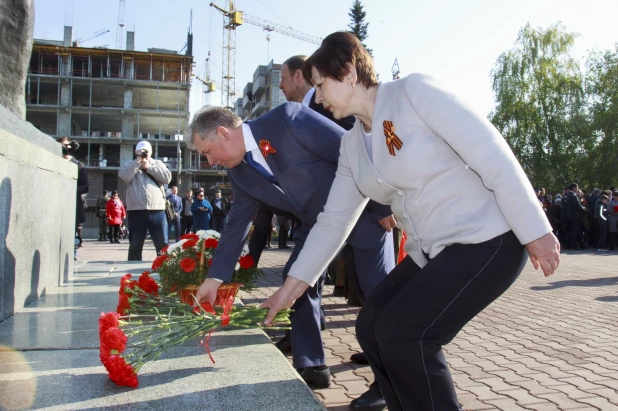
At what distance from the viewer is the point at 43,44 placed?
63875 mm

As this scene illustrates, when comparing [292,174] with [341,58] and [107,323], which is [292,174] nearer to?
[341,58]

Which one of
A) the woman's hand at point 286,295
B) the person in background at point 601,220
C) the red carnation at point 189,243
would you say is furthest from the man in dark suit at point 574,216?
the woman's hand at point 286,295

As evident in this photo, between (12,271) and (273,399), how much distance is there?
8.44 ft

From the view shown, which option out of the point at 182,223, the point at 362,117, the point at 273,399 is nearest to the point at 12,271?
the point at 273,399

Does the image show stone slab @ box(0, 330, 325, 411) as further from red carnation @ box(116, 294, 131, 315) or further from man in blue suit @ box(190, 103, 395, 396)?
man in blue suit @ box(190, 103, 395, 396)

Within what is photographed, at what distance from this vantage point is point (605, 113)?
37.4m

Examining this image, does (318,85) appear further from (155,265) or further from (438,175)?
(155,265)

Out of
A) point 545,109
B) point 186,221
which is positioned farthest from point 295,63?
point 545,109

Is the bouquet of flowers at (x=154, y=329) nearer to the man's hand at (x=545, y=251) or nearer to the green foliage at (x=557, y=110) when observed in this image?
the man's hand at (x=545, y=251)

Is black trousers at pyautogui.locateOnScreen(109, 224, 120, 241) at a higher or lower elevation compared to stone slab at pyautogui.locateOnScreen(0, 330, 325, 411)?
higher

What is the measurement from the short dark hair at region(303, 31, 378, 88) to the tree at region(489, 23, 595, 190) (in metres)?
37.1

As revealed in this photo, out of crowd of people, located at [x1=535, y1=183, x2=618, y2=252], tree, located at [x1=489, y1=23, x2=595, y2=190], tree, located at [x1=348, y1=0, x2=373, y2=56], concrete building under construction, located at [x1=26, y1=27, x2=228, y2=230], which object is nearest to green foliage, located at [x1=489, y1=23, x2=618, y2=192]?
tree, located at [x1=489, y1=23, x2=595, y2=190]

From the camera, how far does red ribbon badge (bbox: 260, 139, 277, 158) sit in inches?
144

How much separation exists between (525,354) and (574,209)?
16.5m
